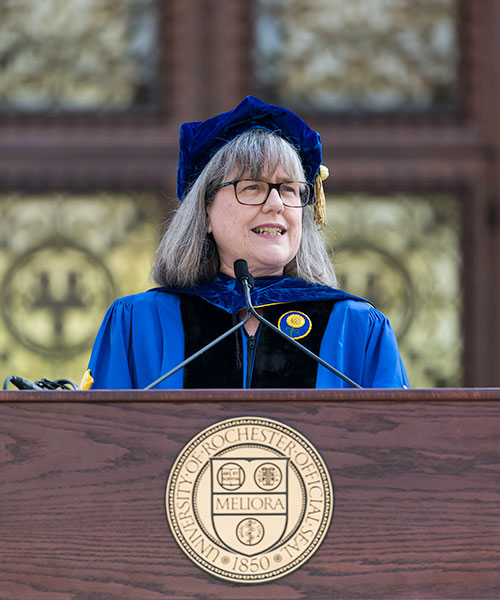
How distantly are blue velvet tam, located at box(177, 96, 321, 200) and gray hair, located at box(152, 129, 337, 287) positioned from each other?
38 millimetres

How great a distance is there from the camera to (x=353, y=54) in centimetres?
473

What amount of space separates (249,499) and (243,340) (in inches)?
31.0

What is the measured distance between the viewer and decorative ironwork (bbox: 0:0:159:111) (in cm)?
473

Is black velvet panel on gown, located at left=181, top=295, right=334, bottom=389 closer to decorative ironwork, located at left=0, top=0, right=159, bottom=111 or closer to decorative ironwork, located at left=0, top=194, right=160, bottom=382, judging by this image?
decorative ironwork, located at left=0, top=194, right=160, bottom=382

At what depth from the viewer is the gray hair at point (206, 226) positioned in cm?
256

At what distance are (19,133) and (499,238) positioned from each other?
2076 millimetres

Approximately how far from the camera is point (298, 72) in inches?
186

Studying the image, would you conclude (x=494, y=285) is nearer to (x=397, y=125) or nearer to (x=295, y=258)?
(x=397, y=125)

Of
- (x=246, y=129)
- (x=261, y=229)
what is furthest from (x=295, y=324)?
(x=246, y=129)

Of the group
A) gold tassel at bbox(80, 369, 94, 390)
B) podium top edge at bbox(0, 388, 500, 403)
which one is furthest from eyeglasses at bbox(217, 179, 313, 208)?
podium top edge at bbox(0, 388, 500, 403)

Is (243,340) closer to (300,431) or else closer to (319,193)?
(319,193)

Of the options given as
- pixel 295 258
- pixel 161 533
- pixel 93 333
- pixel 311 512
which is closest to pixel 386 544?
pixel 311 512

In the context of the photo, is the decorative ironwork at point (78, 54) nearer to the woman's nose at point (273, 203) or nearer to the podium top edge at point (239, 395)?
the woman's nose at point (273, 203)

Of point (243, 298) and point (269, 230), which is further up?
point (269, 230)
